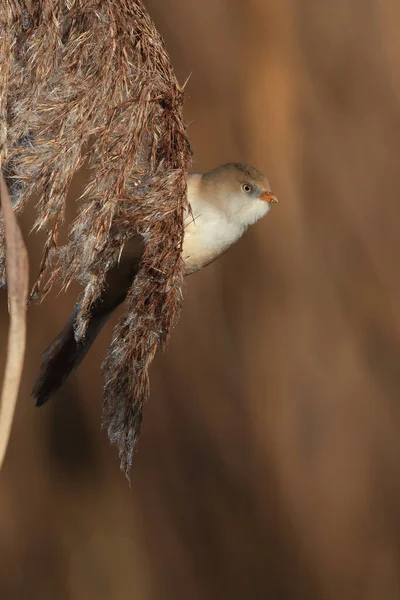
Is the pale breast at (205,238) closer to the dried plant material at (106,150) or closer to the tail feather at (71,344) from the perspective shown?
the tail feather at (71,344)

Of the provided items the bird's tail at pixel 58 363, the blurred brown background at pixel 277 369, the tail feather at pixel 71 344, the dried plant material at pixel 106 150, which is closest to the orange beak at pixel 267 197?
the tail feather at pixel 71 344

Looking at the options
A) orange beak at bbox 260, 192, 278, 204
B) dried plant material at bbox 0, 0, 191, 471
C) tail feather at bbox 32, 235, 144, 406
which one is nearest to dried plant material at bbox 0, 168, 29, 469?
dried plant material at bbox 0, 0, 191, 471

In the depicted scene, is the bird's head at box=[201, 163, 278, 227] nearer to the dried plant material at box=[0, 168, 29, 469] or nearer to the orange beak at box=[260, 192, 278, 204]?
the orange beak at box=[260, 192, 278, 204]

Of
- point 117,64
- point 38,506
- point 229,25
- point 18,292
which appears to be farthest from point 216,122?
point 18,292

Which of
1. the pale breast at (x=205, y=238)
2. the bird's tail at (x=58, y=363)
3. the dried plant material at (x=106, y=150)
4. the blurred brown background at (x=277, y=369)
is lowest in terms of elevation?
the blurred brown background at (x=277, y=369)

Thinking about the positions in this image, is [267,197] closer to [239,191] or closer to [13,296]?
[239,191]
